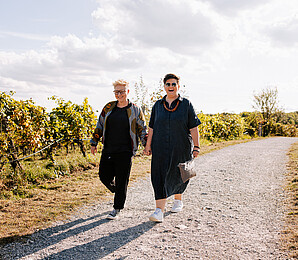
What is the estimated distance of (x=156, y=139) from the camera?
160 inches

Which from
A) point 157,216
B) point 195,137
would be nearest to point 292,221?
point 195,137

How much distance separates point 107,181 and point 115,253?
53.6 inches

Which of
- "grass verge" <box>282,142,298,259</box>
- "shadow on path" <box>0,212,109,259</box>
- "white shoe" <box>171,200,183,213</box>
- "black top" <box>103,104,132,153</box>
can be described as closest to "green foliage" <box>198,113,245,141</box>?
"grass verge" <box>282,142,298,259</box>

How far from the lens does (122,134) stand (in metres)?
4.13

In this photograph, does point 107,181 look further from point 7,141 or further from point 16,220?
point 7,141

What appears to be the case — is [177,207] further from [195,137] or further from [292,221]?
[292,221]

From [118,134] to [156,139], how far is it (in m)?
0.56

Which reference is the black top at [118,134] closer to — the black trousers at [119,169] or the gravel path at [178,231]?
the black trousers at [119,169]

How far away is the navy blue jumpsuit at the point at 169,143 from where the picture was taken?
398cm

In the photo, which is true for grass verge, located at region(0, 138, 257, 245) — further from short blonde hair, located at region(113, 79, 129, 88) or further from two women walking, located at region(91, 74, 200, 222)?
short blonde hair, located at region(113, 79, 129, 88)

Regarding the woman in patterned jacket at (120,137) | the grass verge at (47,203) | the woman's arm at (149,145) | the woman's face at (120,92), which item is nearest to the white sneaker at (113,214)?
the woman in patterned jacket at (120,137)

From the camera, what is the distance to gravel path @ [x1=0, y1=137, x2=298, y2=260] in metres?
3.08

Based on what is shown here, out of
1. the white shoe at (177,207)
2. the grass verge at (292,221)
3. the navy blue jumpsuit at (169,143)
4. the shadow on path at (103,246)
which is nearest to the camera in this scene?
the shadow on path at (103,246)

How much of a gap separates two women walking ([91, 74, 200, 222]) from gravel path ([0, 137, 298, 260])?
321 mm
